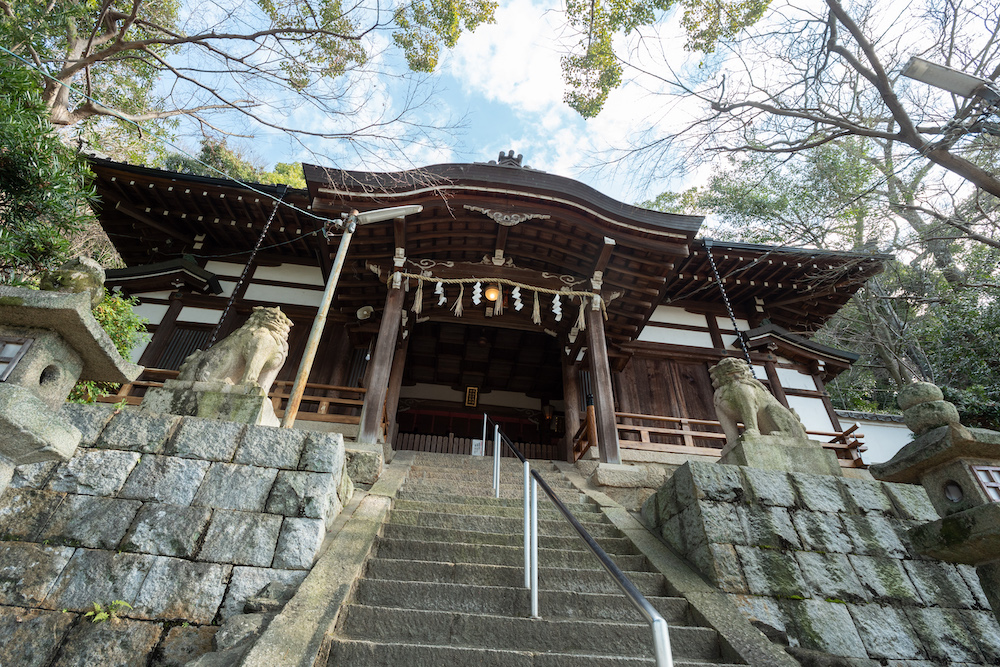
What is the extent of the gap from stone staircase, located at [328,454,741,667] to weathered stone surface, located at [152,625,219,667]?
2.59ft

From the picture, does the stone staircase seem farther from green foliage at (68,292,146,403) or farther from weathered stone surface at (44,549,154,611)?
green foliage at (68,292,146,403)

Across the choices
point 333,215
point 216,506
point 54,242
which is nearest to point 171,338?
point 333,215

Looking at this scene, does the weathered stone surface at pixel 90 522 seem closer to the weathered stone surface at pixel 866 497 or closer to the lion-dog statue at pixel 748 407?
the lion-dog statue at pixel 748 407

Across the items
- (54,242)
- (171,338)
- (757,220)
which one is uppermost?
(757,220)

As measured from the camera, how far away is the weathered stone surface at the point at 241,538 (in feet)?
10.1

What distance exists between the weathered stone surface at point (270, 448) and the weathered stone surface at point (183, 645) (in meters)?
1.10

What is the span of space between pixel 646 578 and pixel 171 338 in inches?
383

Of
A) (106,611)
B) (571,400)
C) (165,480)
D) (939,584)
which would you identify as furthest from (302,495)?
(571,400)

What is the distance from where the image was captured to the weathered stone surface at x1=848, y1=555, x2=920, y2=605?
3549 mm

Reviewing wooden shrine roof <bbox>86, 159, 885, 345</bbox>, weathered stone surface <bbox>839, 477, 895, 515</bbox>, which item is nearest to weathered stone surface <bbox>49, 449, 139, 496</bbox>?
wooden shrine roof <bbox>86, 159, 885, 345</bbox>

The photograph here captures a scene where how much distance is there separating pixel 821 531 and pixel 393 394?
272 inches

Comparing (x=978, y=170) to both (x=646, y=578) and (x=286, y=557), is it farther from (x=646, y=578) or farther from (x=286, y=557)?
(x=286, y=557)

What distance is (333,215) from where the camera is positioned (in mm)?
8133

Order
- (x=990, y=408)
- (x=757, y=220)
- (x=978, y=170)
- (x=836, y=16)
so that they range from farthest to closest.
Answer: (x=757, y=220) → (x=990, y=408) → (x=836, y=16) → (x=978, y=170)
